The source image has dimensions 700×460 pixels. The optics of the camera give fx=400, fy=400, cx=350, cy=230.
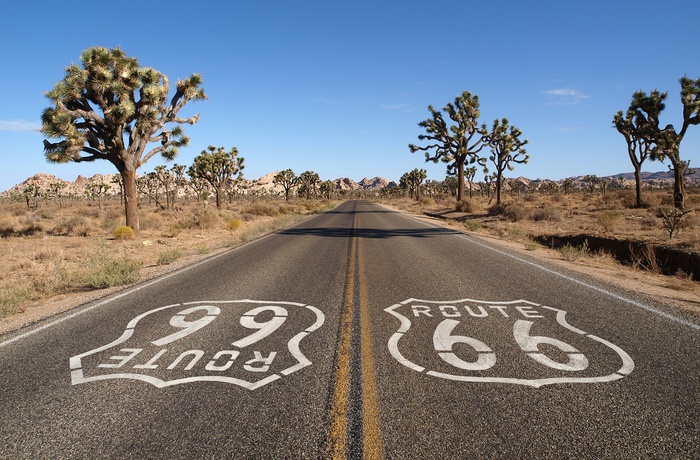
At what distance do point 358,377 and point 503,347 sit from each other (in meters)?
1.76

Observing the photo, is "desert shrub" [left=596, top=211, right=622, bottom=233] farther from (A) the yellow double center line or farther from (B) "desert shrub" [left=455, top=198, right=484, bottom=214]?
(A) the yellow double center line

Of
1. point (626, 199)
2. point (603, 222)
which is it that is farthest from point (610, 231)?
point (626, 199)

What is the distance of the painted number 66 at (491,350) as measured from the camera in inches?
155

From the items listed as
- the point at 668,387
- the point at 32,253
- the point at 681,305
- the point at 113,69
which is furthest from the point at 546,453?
the point at 113,69

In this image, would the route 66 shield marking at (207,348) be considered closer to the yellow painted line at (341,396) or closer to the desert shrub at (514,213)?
the yellow painted line at (341,396)

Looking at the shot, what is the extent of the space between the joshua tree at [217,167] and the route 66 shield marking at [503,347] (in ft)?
128

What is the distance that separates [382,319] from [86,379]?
3390mm

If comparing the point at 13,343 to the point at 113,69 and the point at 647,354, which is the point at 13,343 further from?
the point at 113,69

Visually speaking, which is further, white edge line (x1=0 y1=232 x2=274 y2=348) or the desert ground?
the desert ground

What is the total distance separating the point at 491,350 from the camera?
432 cm

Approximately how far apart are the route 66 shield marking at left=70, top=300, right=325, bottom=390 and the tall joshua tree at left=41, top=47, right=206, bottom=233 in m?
14.1

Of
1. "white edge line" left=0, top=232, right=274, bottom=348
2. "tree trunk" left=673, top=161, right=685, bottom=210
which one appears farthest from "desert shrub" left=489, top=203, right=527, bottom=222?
"white edge line" left=0, top=232, right=274, bottom=348

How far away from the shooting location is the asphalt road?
2766mm

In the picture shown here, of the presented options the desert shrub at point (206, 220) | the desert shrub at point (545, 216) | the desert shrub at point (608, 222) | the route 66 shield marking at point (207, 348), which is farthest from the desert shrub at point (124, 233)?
the desert shrub at point (545, 216)
